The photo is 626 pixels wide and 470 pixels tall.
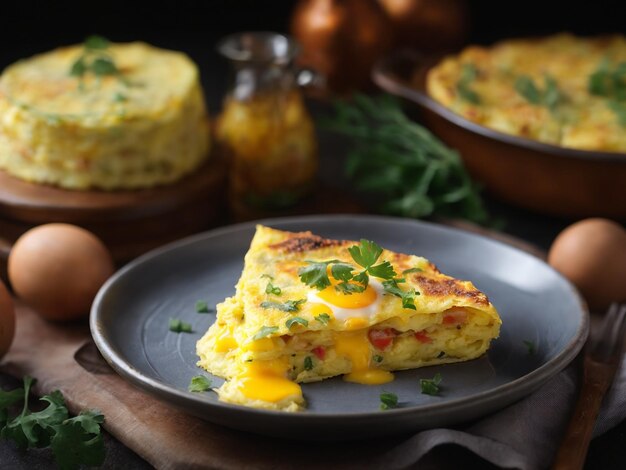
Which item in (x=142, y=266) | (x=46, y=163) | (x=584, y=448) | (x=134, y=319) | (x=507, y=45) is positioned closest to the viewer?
(x=584, y=448)

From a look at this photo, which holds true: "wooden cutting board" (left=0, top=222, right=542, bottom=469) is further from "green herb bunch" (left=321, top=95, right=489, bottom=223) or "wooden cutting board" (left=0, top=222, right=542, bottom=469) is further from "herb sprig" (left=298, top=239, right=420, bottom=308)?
"green herb bunch" (left=321, top=95, right=489, bottom=223)

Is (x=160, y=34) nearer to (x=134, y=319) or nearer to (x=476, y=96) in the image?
(x=476, y=96)

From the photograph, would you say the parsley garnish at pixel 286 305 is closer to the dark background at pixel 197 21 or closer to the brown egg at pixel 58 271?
the brown egg at pixel 58 271

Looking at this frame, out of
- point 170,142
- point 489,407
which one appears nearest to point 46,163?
point 170,142

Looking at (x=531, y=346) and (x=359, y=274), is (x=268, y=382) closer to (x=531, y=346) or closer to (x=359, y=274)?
(x=359, y=274)

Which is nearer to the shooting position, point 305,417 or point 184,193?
point 305,417

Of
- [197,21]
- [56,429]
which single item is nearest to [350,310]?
[56,429]
